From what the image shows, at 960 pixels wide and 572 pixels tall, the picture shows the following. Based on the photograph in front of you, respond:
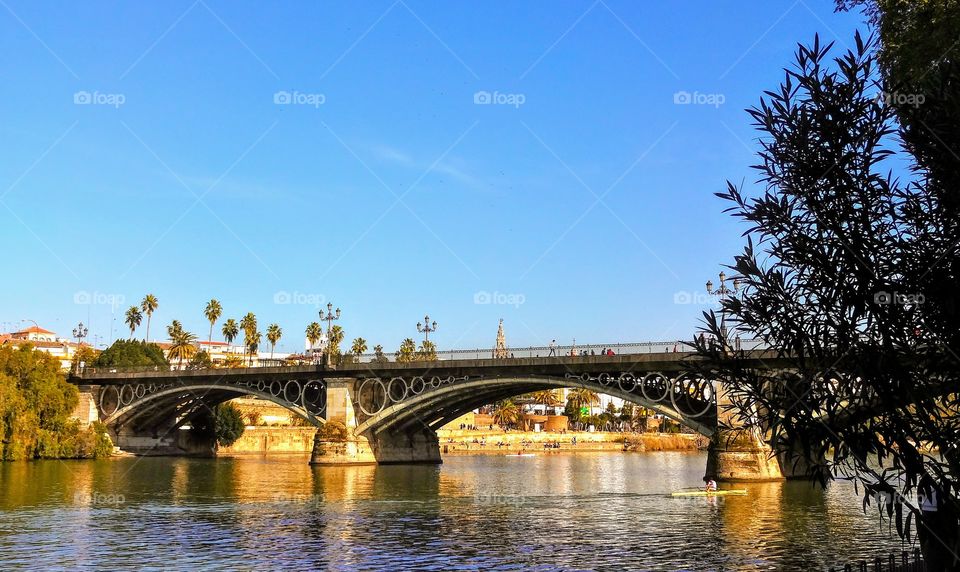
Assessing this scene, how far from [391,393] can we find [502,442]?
74.8 metres

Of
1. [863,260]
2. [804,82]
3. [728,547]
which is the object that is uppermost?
[804,82]

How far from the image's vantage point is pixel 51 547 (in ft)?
112

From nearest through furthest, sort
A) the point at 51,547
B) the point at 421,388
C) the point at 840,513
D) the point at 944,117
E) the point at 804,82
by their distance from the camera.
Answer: the point at 944,117 < the point at 804,82 < the point at 51,547 < the point at 840,513 < the point at 421,388

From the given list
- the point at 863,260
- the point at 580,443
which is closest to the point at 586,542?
the point at 863,260

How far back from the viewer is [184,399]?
106562 mm

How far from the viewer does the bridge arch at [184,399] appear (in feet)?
294

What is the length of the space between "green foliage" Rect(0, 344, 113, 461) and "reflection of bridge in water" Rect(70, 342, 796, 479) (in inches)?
388

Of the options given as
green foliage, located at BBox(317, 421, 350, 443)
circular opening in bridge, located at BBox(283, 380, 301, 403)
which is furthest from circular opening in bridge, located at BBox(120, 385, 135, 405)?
green foliage, located at BBox(317, 421, 350, 443)

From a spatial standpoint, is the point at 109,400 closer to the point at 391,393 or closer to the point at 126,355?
the point at 126,355

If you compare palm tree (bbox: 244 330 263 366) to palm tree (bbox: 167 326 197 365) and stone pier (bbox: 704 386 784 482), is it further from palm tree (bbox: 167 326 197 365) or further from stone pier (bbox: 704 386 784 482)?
stone pier (bbox: 704 386 784 482)

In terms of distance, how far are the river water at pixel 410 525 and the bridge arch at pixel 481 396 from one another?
20.9ft

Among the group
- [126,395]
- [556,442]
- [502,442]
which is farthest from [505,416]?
[126,395]

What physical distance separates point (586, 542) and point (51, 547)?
20632 mm

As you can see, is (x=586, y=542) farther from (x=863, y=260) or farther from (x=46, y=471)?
(x=46, y=471)
